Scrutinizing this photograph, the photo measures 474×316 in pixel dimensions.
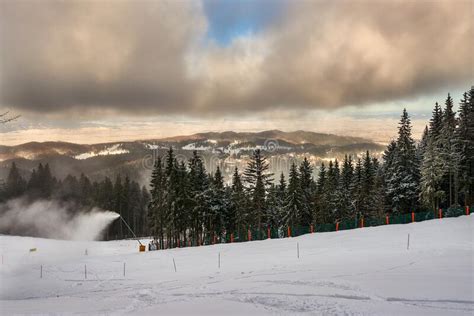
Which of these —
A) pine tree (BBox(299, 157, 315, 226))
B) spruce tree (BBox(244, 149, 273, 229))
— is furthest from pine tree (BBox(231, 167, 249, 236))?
pine tree (BBox(299, 157, 315, 226))

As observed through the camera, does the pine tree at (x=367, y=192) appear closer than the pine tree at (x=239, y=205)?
Yes

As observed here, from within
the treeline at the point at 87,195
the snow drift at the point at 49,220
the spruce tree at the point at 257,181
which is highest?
the spruce tree at the point at 257,181

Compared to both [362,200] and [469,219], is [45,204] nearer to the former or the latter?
[362,200]

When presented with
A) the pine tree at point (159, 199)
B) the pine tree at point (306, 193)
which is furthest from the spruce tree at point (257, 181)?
the pine tree at point (159, 199)

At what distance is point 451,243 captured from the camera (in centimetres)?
2575

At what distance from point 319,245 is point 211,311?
20.5m

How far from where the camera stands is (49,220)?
372 ft

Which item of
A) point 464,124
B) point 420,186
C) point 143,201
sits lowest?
point 143,201

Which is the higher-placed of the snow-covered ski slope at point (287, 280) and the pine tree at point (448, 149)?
the pine tree at point (448, 149)

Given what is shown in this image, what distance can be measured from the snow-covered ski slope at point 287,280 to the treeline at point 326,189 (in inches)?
659

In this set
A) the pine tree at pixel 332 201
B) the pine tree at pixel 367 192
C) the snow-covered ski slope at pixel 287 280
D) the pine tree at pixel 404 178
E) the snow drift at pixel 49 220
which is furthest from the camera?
the snow drift at pixel 49 220

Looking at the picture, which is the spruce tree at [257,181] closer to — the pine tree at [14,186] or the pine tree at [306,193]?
the pine tree at [306,193]

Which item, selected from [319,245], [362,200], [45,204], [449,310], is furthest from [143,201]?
[449,310]

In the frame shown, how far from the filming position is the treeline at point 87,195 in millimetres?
112438
